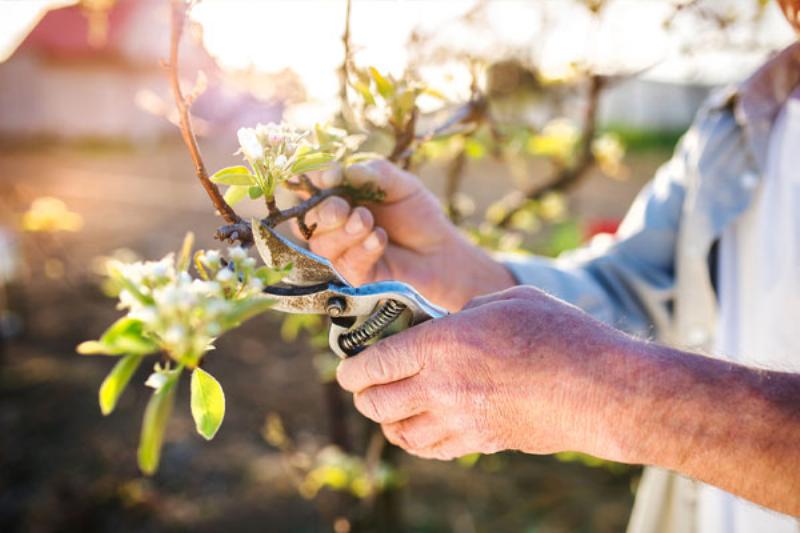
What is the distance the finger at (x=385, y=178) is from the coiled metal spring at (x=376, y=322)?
0.38 metres

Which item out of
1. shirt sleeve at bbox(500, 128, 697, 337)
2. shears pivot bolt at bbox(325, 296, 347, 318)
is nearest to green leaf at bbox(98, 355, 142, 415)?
shears pivot bolt at bbox(325, 296, 347, 318)

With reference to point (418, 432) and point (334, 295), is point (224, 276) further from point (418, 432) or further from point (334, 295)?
point (418, 432)

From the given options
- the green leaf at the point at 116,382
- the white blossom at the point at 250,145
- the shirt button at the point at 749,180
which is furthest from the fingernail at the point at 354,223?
the shirt button at the point at 749,180

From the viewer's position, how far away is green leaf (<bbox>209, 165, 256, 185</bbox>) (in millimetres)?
1048

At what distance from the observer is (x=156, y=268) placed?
864 mm

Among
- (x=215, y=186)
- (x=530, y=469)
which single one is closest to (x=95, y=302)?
(x=530, y=469)

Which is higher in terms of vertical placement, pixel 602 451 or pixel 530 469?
pixel 602 451

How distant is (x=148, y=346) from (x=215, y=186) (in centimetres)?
39

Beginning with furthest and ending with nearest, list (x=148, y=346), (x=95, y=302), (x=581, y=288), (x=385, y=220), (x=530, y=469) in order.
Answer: (x=95, y=302), (x=530, y=469), (x=581, y=288), (x=385, y=220), (x=148, y=346)

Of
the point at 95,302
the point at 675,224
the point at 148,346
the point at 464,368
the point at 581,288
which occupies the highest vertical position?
the point at 148,346

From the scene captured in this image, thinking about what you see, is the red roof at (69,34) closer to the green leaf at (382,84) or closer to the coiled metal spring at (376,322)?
the green leaf at (382,84)

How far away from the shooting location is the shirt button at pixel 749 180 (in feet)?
6.77

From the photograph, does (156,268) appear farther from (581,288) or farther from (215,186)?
(581,288)

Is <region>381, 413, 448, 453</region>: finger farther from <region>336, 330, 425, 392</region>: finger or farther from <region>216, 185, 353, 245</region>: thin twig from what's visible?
<region>216, 185, 353, 245</region>: thin twig
